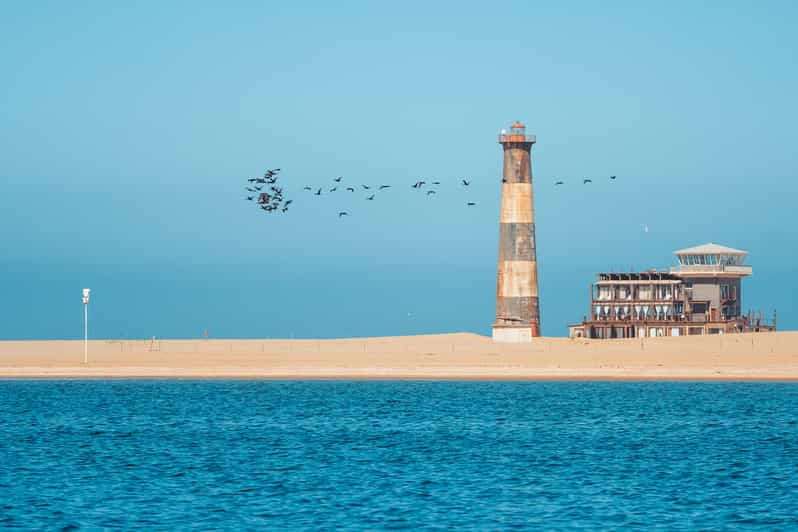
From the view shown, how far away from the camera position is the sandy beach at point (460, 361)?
264 ft

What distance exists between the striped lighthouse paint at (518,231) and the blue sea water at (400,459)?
18127 mm

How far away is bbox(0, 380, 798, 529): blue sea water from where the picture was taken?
3419cm

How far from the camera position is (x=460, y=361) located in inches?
3450

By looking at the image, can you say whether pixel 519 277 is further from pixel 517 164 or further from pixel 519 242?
pixel 517 164

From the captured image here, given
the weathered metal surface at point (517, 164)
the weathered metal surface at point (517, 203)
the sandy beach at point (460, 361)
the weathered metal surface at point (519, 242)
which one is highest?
the weathered metal surface at point (517, 164)

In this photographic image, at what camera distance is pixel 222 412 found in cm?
6312

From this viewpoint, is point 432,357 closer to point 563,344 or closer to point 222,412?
point 563,344

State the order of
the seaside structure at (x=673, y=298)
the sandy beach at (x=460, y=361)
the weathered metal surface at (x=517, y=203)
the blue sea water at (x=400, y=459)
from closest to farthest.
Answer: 1. the blue sea water at (x=400, y=459)
2. the sandy beach at (x=460, y=361)
3. the weathered metal surface at (x=517, y=203)
4. the seaside structure at (x=673, y=298)

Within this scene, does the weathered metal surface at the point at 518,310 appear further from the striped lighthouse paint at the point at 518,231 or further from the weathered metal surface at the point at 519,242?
the weathered metal surface at the point at 519,242

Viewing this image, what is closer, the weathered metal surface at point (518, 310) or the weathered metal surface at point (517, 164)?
the weathered metal surface at point (517, 164)

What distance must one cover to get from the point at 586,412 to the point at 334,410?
39.6 feet

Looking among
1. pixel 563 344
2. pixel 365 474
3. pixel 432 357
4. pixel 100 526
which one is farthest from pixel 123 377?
pixel 100 526

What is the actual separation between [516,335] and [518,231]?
7.46 m


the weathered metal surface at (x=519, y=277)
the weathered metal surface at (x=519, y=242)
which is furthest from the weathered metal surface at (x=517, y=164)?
the weathered metal surface at (x=519, y=277)
